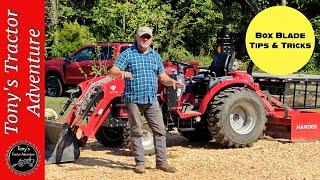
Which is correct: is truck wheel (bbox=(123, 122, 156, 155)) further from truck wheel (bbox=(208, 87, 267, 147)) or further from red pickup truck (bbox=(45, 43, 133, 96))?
red pickup truck (bbox=(45, 43, 133, 96))

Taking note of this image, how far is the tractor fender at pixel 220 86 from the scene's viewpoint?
30.1 feet

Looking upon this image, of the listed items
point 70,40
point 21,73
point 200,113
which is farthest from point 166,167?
point 70,40

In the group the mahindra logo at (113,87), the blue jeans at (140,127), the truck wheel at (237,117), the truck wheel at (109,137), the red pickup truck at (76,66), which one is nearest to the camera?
the blue jeans at (140,127)

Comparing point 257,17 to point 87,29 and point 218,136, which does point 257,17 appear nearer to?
point 218,136

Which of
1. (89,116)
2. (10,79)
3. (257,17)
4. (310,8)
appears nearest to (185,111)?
(89,116)

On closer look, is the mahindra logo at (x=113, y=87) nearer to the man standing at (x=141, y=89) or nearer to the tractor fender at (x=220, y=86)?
the man standing at (x=141, y=89)

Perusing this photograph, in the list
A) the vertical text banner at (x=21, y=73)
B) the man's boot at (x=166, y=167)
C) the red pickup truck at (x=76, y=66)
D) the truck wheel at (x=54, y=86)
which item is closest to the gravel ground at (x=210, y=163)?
the man's boot at (x=166, y=167)

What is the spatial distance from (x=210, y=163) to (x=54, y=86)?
12326 millimetres

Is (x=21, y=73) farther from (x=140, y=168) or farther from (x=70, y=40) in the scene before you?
(x=70, y=40)

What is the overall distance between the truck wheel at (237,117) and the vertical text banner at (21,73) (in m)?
4.94

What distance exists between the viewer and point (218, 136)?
9109mm

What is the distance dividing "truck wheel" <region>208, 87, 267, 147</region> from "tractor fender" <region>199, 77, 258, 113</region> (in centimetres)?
7

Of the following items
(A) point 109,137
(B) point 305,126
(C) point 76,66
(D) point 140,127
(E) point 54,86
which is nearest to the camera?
(D) point 140,127

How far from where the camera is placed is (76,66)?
18.9 meters
